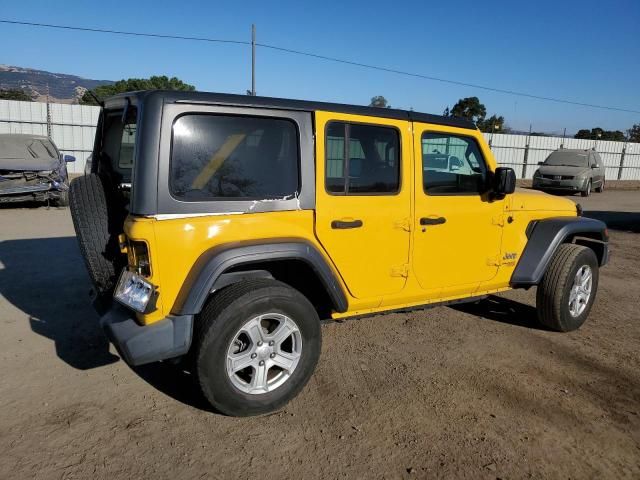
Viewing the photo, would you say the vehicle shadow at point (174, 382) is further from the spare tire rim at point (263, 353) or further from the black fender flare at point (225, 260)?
the black fender flare at point (225, 260)

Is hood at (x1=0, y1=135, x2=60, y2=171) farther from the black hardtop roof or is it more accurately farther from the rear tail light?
the rear tail light

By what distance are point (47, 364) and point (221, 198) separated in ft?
6.55

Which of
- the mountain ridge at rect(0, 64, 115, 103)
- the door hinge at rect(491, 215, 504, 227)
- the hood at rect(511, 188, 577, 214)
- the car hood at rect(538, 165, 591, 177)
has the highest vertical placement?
the mountain ridge at rect(0, 64, 115, 103)

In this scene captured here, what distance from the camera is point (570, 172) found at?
17.8m

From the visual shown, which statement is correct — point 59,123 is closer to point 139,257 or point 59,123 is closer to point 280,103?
point 280,103

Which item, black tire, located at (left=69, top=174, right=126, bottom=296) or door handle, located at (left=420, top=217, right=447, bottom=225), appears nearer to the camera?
black tire, located at (left=69, top=174, right=126, bottom=296)

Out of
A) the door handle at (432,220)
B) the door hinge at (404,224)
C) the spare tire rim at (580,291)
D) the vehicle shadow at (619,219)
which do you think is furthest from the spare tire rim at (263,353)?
the vehicle shadow at (619,219)

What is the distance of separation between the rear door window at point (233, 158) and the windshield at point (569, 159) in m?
17.9

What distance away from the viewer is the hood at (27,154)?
1025 centimetres

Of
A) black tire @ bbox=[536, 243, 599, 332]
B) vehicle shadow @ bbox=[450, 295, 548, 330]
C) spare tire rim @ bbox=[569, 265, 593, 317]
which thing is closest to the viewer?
black tire @ bbox=[536, 243, 599, 332]

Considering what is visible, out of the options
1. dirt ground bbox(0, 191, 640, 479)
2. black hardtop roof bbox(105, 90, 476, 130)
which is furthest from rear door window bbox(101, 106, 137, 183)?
dirt ground bbox(0, 191, 640, 479)

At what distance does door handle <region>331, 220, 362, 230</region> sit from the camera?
327 centimetres

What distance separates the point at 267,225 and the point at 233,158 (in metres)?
0.46

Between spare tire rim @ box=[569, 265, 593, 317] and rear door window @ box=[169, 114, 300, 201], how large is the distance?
2967mm
